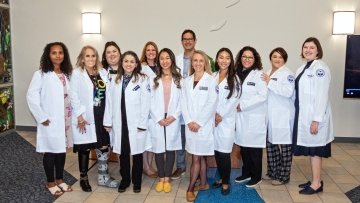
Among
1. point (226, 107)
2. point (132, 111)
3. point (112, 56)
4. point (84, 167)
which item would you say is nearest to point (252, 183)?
point (226, 107)

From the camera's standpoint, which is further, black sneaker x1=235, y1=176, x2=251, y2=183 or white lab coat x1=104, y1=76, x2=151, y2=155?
black sneaker x1=235, y1=176, x2=251, y2=183

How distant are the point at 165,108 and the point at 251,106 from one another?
823 mm

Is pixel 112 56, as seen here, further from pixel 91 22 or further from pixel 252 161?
pixel 91 22

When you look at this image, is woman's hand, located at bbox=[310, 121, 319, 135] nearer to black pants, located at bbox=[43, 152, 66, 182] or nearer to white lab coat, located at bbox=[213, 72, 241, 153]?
white lab coat, located at bbox=[213, 72, 241, 153]

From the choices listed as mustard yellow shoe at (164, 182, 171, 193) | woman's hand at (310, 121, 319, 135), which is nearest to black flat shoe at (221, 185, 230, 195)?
mustard yellow shoe at (164, 182, 171, 193)

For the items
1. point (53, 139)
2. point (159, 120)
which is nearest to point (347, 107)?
point (159, 120)

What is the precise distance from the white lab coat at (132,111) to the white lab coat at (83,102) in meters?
0.15

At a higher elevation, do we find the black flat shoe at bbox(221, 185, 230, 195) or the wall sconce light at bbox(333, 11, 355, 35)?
the wall sconce light at bbox(333, 11, 355, 35)

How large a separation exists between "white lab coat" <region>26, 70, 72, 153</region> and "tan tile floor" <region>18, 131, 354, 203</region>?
0.52m

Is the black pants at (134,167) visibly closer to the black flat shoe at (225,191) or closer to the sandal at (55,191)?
the sandal at (55,191)

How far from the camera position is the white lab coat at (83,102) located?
3.24 metres

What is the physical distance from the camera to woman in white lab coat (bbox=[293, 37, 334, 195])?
3.23 meters

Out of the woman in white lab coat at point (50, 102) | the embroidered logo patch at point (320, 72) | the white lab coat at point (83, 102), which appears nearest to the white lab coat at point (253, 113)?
the embroidered logo patch at point (320, 72)

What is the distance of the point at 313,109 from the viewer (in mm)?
3264
